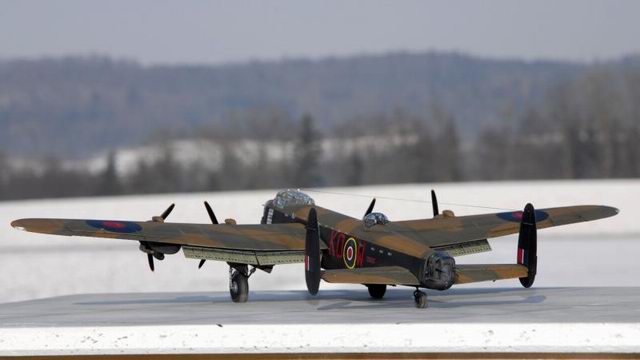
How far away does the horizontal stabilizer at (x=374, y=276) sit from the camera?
20.3 meters

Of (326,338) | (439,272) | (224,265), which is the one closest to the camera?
(326,338)

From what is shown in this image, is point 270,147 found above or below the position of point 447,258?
above

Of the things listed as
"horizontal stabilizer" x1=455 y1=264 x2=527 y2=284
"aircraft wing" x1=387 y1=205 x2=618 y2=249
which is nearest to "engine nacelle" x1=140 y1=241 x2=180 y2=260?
"aircraft wing" x1=387 y1=205 x2=618 y2=249

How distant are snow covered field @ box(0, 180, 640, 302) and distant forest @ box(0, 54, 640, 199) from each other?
102 feet

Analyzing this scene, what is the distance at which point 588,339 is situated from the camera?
15867 mm

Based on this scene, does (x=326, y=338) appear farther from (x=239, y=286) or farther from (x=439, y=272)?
(x=239, y=286)

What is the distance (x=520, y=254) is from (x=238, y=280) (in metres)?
7.05

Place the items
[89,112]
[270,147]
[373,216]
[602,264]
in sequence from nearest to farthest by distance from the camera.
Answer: [373,216] < [602,264] < [270,147] < [89,112]

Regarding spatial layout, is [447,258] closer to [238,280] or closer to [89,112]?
[238,280]

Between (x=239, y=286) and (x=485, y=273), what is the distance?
684 cm

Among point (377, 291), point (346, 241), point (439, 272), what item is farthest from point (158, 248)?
point (439, 272)

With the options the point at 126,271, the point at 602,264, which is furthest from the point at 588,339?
the point at 126,271

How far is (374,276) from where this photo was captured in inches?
819

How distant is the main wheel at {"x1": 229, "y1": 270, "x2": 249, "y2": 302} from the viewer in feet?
83.1
